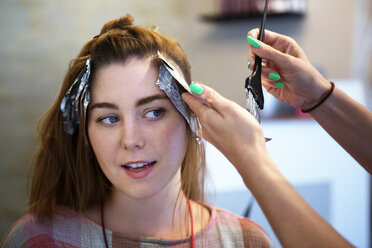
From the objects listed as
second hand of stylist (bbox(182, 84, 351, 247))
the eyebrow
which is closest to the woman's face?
the eyebrow

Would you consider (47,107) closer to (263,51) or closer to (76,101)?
(76,101)

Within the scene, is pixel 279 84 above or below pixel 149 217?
above

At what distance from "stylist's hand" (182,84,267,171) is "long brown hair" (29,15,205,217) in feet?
0.89

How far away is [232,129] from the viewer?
30.9 inches

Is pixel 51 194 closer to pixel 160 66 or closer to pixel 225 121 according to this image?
pixel 160 66

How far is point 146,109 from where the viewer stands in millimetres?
1012

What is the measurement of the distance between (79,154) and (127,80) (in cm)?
28

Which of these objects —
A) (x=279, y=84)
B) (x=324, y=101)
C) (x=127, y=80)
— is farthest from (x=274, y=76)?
(x=127, y=80)

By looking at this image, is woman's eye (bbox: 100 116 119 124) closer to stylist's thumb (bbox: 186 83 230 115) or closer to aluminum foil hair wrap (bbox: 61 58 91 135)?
aluminum foil hair wrap (bbox: 61 58 91 135)

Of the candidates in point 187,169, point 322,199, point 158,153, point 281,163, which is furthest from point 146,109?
point 322,199

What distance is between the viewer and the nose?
0.97 metres

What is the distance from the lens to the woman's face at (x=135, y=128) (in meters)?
0.99

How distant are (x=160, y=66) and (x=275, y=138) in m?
0.91

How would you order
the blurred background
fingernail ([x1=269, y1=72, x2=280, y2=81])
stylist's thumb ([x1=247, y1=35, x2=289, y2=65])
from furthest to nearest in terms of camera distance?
the blurred background, fingernail ([x1=269, y1=72, x2=280, y2=81]), stylist's thumb ([x1=247, y1=35, x2=289, y2=65])
